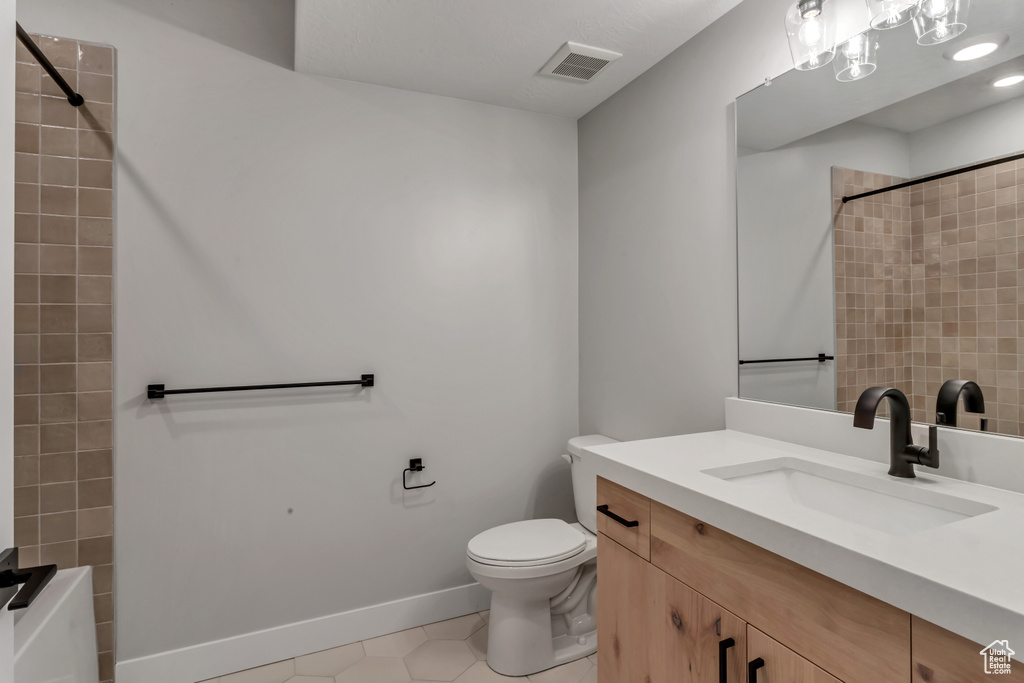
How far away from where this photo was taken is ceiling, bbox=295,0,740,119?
1.66m

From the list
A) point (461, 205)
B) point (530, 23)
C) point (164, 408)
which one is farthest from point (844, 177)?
point (164, 408)

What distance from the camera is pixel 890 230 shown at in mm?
1279

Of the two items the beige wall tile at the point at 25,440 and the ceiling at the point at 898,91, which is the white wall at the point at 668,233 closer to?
the ceiling at the point at 898,91

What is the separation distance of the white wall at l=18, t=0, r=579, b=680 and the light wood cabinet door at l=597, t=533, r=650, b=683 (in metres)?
1.04

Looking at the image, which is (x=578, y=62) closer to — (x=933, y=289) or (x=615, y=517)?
(x=933, y=289)

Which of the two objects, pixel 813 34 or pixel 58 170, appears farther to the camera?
pixel 58 170

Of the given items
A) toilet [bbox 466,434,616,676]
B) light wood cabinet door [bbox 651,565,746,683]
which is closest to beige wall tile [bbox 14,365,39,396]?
toilet [bbox 466,434,616,676]

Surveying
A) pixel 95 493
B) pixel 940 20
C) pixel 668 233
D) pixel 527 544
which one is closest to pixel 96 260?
pixel 95 493

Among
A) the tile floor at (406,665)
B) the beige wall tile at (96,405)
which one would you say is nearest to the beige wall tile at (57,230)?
the beige wall tile at (96,405)

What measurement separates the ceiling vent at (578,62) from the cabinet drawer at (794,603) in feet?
5.26

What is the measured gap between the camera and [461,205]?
2348mm

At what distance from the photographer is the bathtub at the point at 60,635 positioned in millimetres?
→ 1293

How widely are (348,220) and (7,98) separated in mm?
1445

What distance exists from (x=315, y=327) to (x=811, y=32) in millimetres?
1876
